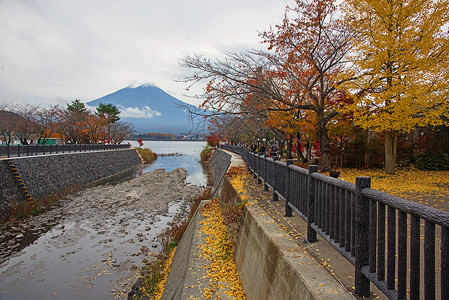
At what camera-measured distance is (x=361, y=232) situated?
3010 millimetres

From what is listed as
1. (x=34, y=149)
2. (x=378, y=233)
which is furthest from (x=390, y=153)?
(x=34, y=149)

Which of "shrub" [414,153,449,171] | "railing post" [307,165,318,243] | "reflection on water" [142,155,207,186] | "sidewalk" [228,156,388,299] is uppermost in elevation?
"railing post" [307,165,318,243]

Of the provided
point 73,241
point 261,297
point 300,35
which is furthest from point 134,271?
point 300,35

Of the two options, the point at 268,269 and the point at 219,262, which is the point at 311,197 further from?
the point at 219,262

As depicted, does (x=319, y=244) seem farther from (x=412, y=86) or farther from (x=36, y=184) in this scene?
(x=36, y=184)

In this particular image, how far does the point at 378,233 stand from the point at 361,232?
28 cm

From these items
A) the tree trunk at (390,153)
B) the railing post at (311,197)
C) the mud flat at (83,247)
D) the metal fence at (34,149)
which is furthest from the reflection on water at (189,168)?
the railing post at (311,197)

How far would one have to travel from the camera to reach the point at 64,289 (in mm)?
8930

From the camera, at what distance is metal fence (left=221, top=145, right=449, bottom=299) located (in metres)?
2.08

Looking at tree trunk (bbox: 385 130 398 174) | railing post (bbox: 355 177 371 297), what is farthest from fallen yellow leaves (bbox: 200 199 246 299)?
tree trunk (bbox: 385 130 398 174)

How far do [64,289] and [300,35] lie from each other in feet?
44.6

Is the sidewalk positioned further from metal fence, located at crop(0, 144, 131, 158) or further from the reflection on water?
the reflection on water

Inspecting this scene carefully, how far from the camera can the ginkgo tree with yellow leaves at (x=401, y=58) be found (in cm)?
1343

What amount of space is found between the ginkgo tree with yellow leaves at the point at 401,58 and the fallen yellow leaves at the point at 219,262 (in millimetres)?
8956
